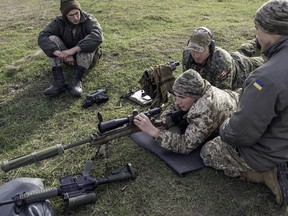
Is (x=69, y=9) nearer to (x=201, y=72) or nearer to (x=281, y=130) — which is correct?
(x=201, y=72)

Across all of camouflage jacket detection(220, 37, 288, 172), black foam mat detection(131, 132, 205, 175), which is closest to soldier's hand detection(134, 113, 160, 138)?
black foam mat detection(131, 132, 205, 175)

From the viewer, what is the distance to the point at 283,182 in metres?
4.29

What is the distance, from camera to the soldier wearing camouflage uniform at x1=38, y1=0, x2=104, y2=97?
7.05 meters

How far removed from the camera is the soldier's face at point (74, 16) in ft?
22.9

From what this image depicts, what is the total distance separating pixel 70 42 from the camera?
24.6 ft

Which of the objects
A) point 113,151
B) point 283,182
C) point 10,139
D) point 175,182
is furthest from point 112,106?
point 283,182

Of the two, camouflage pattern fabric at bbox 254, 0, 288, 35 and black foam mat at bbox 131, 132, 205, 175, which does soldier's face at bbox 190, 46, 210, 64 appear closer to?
black foam mat at bbox 131, 132, 205, 175

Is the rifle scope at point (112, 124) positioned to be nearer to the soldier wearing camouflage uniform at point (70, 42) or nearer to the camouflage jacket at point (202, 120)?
the camouflage jacket at point (202, 120)

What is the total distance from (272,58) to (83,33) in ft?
15.4

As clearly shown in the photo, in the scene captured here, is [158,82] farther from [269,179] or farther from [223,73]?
[269,179]

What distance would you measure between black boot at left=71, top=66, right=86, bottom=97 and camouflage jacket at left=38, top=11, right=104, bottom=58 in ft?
1.39

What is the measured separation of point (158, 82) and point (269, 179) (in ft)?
8.82

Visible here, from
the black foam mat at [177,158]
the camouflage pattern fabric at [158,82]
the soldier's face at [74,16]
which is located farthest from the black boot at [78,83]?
the black foam mat at [177,158]

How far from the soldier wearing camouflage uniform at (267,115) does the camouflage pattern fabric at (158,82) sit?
2142 millimetres
